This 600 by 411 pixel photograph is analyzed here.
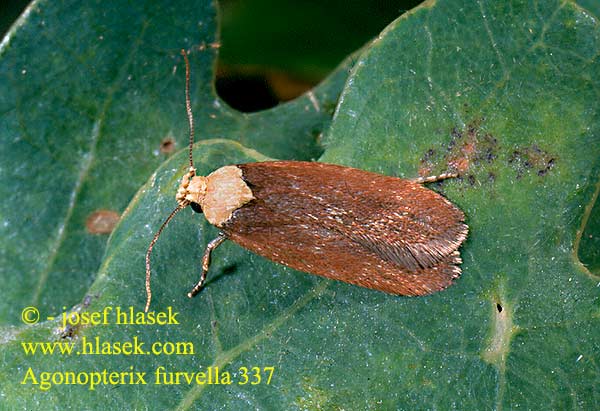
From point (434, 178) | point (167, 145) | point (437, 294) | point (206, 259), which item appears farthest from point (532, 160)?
point (167, 145)

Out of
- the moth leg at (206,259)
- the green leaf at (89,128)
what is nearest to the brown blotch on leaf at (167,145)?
the green leaf at (89,128)

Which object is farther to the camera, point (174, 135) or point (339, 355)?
point (174, 135)

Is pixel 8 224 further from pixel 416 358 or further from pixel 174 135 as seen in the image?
pixel 416 358

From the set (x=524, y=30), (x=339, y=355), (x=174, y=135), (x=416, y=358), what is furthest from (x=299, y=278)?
(x=524, y=30)

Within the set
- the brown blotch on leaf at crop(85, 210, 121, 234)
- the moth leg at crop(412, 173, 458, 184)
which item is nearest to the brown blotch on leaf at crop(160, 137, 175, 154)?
the brown blotch on leaf at crop(85, 210, 121, 234)

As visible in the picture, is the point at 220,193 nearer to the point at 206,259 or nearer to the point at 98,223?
the point at 206,259

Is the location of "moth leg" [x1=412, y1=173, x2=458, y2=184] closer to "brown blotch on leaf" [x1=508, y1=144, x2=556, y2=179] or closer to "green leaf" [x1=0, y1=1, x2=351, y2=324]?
"brown blotch on leaf" [x1=508, y1=144, x2=556, y2=179]

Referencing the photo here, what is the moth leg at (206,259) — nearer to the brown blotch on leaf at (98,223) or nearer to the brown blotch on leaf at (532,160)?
the brown blotch on leaf at (98,223)
